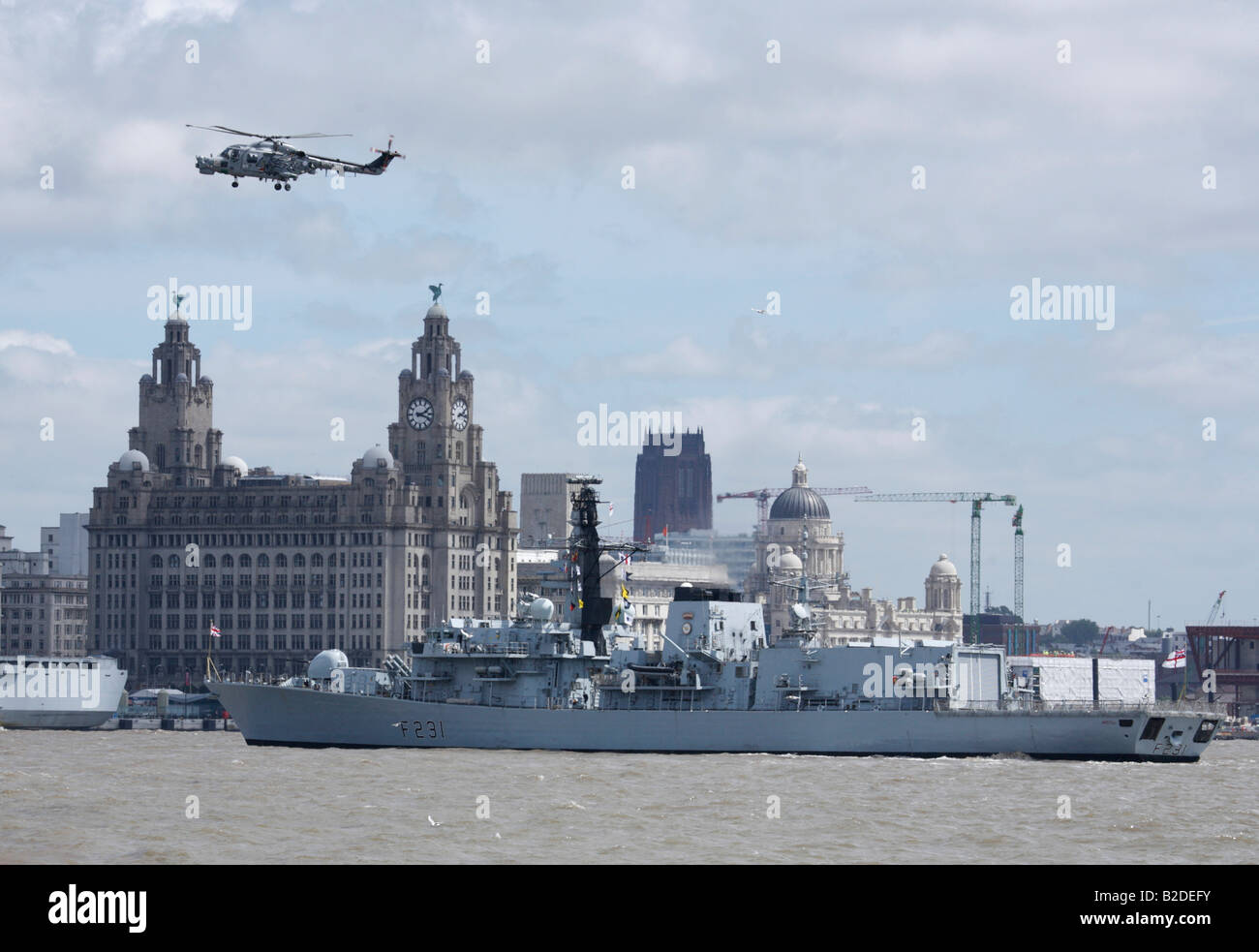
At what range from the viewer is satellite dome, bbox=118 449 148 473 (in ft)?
620

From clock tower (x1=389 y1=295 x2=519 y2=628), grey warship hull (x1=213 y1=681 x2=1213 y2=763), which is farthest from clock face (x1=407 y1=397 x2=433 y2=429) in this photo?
grey warship hull (x1=213 y1=681 x2=1213 y2=763)

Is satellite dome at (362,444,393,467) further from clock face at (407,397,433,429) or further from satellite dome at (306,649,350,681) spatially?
satellite dome at (306,649,350,681)

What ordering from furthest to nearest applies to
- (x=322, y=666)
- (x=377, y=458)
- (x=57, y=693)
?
(x=377, y=458)
(x=57, y=693)
(x=322, y=666)

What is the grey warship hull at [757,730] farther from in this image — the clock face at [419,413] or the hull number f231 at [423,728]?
the clock face at [419,413]

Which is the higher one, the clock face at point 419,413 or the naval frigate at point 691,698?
the clock face at point 419,413

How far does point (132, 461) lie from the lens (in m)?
189

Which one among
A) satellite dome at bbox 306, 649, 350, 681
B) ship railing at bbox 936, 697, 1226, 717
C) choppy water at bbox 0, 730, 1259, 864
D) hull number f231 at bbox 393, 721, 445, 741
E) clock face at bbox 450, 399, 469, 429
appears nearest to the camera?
choppy water at bbox 0, 730, 1259, 864

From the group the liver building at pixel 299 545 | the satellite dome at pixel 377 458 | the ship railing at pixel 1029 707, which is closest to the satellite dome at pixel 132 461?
the liver building at pixel 299 545

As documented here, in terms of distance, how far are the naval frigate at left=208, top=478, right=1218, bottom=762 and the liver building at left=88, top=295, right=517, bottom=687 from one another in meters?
88.1

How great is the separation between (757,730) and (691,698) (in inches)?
168

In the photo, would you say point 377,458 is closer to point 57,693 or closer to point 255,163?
point 57,693

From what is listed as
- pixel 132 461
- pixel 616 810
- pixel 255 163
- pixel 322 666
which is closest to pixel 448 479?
pixel 132 461

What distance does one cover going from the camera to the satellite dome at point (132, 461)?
189125 millimetres

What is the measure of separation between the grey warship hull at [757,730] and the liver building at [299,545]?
9107 centimetres
